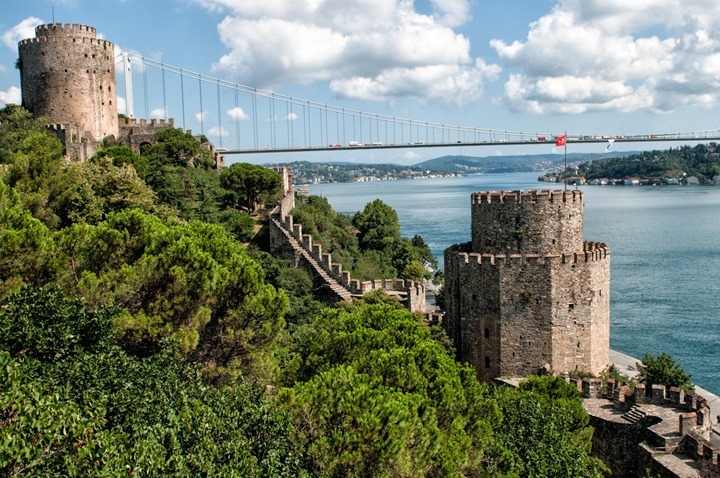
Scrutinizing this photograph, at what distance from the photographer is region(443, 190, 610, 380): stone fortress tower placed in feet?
55.6

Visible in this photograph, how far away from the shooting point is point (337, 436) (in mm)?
8203

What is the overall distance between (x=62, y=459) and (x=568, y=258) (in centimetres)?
1341

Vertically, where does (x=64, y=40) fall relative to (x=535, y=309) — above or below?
above

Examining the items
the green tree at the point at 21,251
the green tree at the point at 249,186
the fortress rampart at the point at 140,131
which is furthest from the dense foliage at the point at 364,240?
the green tree at the point at 21,251

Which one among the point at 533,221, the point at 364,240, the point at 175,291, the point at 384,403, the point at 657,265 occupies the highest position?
the point at 533,221

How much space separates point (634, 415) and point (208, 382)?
8951 millimetres

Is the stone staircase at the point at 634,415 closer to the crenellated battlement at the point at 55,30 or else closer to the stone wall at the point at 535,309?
the stone wall at the point at 535,309

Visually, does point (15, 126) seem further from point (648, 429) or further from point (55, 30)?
point (648, 429)

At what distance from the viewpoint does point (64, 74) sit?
99.8 ft

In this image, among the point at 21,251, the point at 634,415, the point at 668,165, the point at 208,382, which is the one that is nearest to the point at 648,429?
the point at 634,415

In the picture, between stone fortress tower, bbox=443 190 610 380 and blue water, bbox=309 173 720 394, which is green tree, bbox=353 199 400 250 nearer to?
blue water, bbox=309 173 720 394

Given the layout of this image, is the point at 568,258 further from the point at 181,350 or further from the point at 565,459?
the point at 181,350

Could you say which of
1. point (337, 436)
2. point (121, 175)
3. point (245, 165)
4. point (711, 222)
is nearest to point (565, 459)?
point (337, 436)

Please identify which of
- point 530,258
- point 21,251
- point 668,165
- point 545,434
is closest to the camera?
point 21,251
